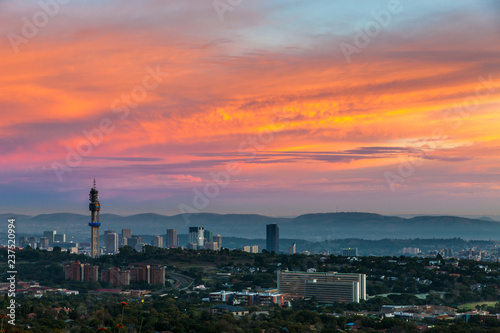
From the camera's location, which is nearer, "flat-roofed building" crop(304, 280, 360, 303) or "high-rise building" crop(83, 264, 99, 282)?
"flat-roofed building" crop(304, 280, 360, 303)

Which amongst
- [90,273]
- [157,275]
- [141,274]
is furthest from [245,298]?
[90,273]

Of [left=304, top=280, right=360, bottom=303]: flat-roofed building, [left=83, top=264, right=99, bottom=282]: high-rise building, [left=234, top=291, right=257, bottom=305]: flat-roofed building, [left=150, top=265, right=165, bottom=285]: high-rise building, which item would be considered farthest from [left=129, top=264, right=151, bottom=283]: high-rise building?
[left=234, top=291, right=257, bottom=305]: flat-roofed building

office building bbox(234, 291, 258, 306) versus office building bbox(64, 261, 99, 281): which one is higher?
office building bbox(64, 261, 99, 281)

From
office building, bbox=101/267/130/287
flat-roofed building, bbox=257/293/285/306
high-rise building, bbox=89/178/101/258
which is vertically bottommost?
flat-roofed building, bbox=257/293/285/306

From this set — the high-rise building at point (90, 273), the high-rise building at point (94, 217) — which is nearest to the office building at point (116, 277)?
the high-rise building at point (90, 273)

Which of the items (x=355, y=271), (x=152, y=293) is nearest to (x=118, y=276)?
(x=152, y=293)

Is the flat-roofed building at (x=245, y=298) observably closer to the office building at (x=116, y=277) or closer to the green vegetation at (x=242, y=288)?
the green vegetation at (x=242, y=288)

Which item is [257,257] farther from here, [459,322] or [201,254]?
[459,322]

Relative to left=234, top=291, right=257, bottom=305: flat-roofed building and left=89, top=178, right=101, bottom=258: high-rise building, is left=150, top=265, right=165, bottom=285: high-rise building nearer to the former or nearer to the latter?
left=234, top=291, right=257, bottom=305: flat-roofed building
